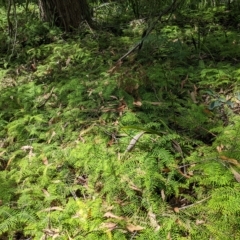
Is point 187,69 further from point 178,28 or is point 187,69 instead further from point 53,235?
point 53,235

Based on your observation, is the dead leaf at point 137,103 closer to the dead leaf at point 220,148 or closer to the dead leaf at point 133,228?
the dead leaf at point 220,148

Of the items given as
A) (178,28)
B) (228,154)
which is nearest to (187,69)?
(178,28)

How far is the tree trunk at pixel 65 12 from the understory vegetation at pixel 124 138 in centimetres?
61

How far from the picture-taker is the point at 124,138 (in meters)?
2.49

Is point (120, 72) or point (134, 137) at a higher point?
Answer: point (120, 72)

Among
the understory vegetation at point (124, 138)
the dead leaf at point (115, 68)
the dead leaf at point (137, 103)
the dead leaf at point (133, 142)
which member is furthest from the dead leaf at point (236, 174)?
the dead leaf at point (115, 68)

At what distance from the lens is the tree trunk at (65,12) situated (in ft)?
15.6

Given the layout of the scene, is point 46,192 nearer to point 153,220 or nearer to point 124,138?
point 124,138

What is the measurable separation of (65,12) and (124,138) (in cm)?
310

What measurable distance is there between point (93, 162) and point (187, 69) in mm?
1705

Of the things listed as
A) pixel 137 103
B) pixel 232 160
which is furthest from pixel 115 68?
pixel 232 160

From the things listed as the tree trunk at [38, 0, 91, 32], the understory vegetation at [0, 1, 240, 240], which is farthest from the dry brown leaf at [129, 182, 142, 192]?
the tree trunk at [38, 0, 91, 32]

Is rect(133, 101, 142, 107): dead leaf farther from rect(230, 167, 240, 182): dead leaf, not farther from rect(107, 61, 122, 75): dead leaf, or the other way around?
rect(230, 167, 240, 182): dead leaf

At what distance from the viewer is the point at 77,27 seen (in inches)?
193
